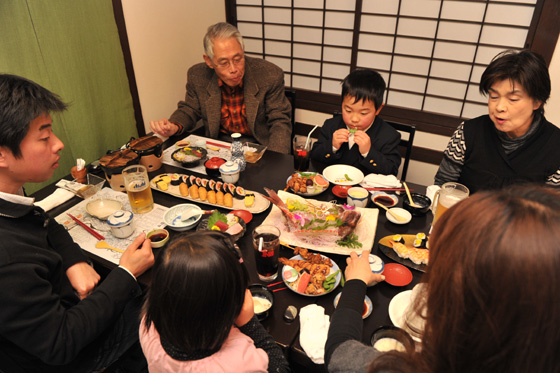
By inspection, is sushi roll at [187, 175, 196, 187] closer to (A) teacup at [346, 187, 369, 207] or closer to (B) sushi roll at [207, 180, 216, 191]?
(B) sushi roll at [207, 180, 216, 191]

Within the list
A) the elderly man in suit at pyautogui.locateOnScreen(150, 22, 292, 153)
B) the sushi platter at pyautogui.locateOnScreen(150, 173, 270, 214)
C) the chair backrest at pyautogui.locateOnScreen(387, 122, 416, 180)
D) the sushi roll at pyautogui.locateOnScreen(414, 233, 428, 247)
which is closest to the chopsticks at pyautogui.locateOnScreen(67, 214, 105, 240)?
the sushi platter at pyautogui.locateOnScreen(150, 173, 270, 214)

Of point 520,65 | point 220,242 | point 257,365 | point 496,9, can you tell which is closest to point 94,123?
point 220,242

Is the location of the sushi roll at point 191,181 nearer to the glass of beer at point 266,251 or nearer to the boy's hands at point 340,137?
the glass of beer at point 266,251

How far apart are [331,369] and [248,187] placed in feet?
3.93

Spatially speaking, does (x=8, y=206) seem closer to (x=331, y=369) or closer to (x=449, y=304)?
(x=331, y=369)

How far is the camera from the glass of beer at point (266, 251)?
1.33 m

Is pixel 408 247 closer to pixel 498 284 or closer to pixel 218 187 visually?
pixel 498 284

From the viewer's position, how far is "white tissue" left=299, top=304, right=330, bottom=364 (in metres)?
1.07

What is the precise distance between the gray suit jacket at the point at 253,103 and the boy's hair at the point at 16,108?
5.26 ft

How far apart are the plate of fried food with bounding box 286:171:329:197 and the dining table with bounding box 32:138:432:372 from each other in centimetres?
4

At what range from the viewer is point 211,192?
1.86m

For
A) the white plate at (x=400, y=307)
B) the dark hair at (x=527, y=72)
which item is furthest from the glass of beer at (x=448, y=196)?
the dark hair at (x=527, y=72)

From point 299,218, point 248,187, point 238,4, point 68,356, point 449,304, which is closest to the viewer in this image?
point 449,304

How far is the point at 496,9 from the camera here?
9.58ft
